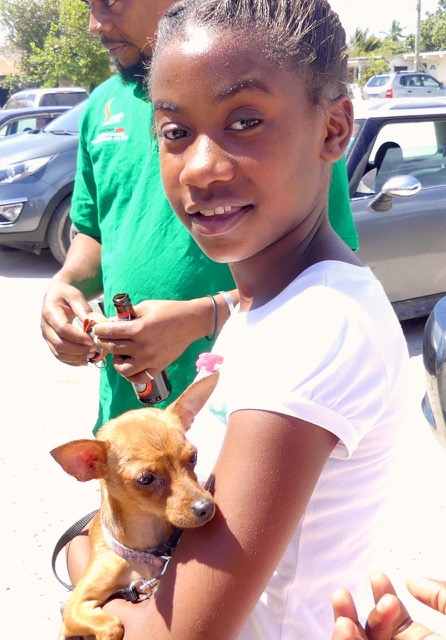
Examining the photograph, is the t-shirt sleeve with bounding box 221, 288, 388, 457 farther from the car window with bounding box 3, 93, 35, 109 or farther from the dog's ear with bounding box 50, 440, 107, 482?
the car window with bounding box 3, 93, 35, 109

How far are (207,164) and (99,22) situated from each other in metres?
1.21

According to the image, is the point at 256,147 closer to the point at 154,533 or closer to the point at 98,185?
the point at 154,533

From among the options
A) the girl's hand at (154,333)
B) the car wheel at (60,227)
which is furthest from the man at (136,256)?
the car wheel at (60,227)

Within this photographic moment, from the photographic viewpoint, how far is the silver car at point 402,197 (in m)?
5.70

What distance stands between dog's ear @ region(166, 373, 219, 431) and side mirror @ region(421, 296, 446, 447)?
7.65 feet

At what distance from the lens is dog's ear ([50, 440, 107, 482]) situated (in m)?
1.52

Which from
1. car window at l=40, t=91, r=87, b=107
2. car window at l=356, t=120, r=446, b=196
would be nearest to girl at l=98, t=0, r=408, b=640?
car window at l=356, t=120, r=446, b=196

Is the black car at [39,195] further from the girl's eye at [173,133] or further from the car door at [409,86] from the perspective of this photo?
the car door at [409,86]

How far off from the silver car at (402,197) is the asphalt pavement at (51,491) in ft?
2.09

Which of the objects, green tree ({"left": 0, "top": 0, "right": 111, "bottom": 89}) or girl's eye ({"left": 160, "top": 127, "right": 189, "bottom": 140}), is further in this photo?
green tree ({"left": 0, "top": 0, "right": 111, "bottom": 89})

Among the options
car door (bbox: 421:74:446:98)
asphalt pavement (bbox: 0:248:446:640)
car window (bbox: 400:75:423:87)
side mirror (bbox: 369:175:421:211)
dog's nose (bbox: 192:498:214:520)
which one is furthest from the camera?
car window (bbox: 400:75:423:87)

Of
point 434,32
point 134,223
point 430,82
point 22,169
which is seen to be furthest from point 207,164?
point 434,32

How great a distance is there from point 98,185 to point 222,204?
118 centimetres

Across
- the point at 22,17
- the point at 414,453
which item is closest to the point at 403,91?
the point at 22,17
